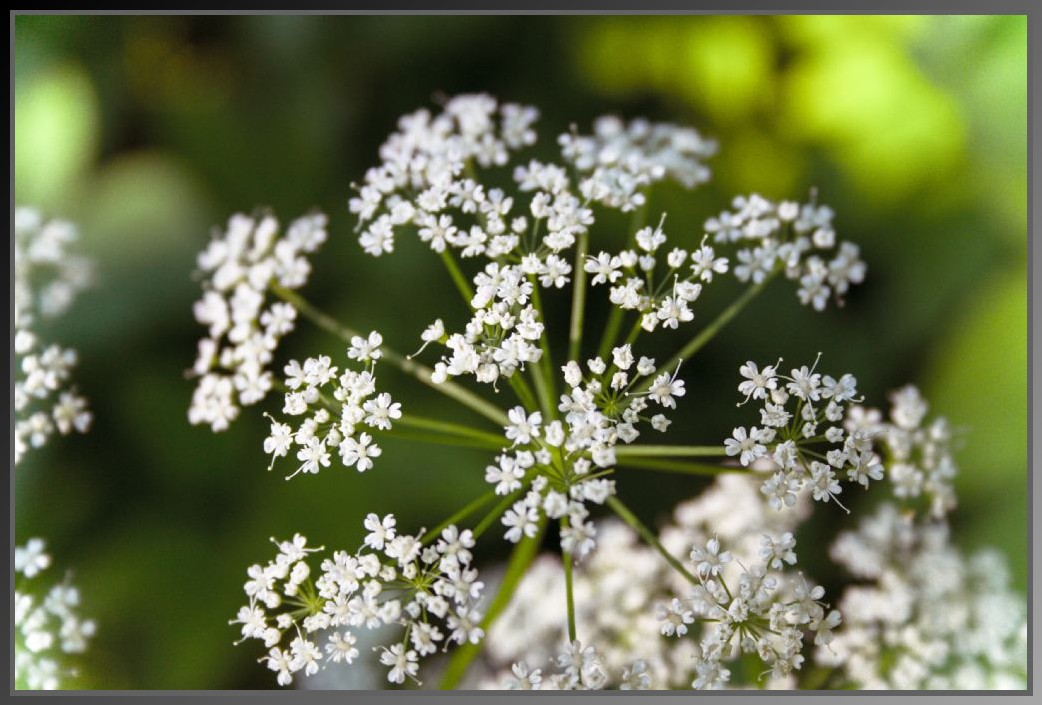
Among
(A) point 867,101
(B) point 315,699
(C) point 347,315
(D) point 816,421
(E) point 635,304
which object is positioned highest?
(A) point 867,101

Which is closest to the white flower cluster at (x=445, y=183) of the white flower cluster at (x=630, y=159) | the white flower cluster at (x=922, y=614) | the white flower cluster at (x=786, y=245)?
the white flower cluster at (x=630, y=159)

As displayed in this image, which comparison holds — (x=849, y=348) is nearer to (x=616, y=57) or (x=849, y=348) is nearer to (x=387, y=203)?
(x=616, y=57)

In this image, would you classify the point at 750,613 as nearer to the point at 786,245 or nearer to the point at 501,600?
the point at 501,600

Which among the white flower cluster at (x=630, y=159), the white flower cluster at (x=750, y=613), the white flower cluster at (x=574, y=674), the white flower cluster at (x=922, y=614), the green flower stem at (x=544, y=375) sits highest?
the white flower cluster at (x=630, y=159)

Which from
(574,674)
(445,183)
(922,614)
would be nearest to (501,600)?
(574,674)

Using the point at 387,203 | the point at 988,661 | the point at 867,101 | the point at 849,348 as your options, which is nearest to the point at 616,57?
the point at 867,101

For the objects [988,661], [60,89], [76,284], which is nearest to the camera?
[988,661]

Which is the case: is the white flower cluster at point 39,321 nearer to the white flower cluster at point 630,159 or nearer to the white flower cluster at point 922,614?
the white flower cluster at point 630,159
